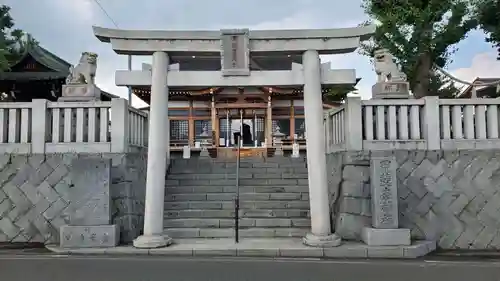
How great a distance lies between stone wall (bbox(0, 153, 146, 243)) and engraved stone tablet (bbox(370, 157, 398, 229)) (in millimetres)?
5242

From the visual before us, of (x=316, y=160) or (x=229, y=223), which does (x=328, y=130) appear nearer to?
(x=316, y=160)

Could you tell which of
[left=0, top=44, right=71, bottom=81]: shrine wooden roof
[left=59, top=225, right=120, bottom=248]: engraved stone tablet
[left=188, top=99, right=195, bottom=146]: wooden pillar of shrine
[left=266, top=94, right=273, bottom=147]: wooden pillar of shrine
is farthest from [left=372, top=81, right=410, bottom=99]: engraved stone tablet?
[left=0, top=44, right=71, bottom=81]: shrine wooden roof

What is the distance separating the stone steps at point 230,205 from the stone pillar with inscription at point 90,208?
226 centimetres

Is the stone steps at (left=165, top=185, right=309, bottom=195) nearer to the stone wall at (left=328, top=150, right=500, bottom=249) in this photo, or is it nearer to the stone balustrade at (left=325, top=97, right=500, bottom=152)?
the stone wall at (left=328, top=150, right=500, bottom=249)

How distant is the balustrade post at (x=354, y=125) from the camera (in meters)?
8.97

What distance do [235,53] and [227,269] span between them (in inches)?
168

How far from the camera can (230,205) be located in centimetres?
1023

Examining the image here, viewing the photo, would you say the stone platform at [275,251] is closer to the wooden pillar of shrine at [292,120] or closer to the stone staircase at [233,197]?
the stone staircase at [233,197]

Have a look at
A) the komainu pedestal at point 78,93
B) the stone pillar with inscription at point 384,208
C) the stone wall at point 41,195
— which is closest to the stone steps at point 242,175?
the stone wall at point 41,195

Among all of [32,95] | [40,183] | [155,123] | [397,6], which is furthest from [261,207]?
[32,95]

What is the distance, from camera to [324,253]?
7586 mm

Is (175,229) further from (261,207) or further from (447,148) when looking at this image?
(447,148)

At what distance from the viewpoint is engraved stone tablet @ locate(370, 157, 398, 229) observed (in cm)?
786

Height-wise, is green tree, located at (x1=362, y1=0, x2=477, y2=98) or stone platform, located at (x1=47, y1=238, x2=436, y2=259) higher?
green tree, located at (x1=362, y1=0, x2=477, y2=98)
